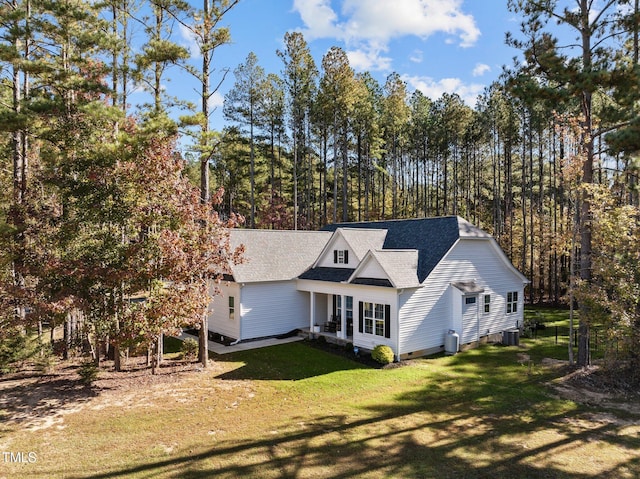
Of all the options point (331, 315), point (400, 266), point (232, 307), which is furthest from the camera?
point (331, 315)

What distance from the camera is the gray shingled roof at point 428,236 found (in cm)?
1772

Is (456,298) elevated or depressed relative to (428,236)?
depressed

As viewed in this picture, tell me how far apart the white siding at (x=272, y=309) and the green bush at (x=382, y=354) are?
19.4ft

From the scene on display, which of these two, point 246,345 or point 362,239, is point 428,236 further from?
point 246,345

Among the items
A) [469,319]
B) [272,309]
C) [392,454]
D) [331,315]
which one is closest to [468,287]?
[469,319]

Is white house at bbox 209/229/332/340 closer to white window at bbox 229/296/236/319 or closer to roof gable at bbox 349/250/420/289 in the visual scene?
white window at bbox 229/296/236/319

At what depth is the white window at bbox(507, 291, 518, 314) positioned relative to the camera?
20.2 metres

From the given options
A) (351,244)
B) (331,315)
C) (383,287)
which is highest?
(351,244)

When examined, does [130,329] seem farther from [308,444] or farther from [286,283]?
[286,283]

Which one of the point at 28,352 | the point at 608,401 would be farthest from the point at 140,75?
the point at 608,401

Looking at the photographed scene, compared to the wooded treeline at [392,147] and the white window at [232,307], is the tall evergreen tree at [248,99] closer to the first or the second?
the wooded treeline at [392,147]

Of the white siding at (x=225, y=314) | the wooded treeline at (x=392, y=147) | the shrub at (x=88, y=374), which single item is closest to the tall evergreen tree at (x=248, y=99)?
the wooded treeline at (x=392, y=147)

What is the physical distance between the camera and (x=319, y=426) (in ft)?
31.5

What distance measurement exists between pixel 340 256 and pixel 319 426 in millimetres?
10966
